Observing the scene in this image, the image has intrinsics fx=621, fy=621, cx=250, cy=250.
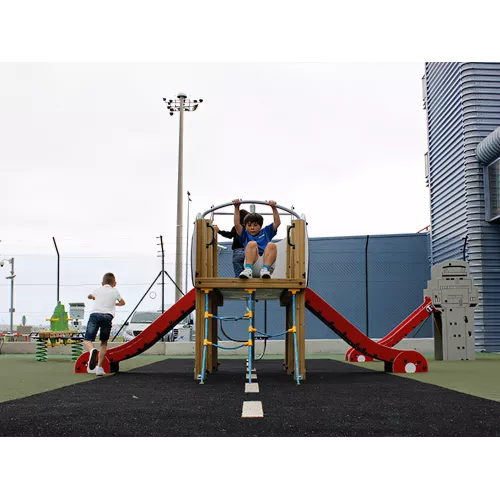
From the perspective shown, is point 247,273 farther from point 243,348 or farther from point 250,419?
point 243,348

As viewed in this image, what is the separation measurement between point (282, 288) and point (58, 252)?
1237cm

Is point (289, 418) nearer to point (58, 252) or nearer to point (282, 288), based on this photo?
point (282, 288)

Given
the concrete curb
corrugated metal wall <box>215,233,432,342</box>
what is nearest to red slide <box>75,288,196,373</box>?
the concrete curb

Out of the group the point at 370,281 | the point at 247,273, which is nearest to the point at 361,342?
the point at 247,273

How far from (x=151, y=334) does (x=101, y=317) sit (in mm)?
783

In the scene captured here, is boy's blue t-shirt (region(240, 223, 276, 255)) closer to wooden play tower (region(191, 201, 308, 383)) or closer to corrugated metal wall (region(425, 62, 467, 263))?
wooden play tower (region(191, 201, 308, 383))

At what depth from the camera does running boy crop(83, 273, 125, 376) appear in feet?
29.2

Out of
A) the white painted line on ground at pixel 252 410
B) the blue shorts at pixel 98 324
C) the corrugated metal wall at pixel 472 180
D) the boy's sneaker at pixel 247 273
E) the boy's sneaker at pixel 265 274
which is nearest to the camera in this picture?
the white painted line on ground at pixel 252 410

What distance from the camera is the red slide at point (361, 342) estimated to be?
860 cm

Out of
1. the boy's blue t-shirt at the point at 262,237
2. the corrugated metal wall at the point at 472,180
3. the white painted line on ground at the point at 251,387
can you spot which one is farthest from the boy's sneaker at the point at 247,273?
the corrugated metal wall at the point at 472,180

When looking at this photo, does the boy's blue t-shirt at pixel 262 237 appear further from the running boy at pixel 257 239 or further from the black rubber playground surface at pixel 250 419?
the black rubber playground surface at pixel 250 419

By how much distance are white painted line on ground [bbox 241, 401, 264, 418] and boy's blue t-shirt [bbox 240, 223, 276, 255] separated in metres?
3.55

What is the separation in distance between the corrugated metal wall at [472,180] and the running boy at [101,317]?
12116 mm

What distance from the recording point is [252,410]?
458 centimetres
